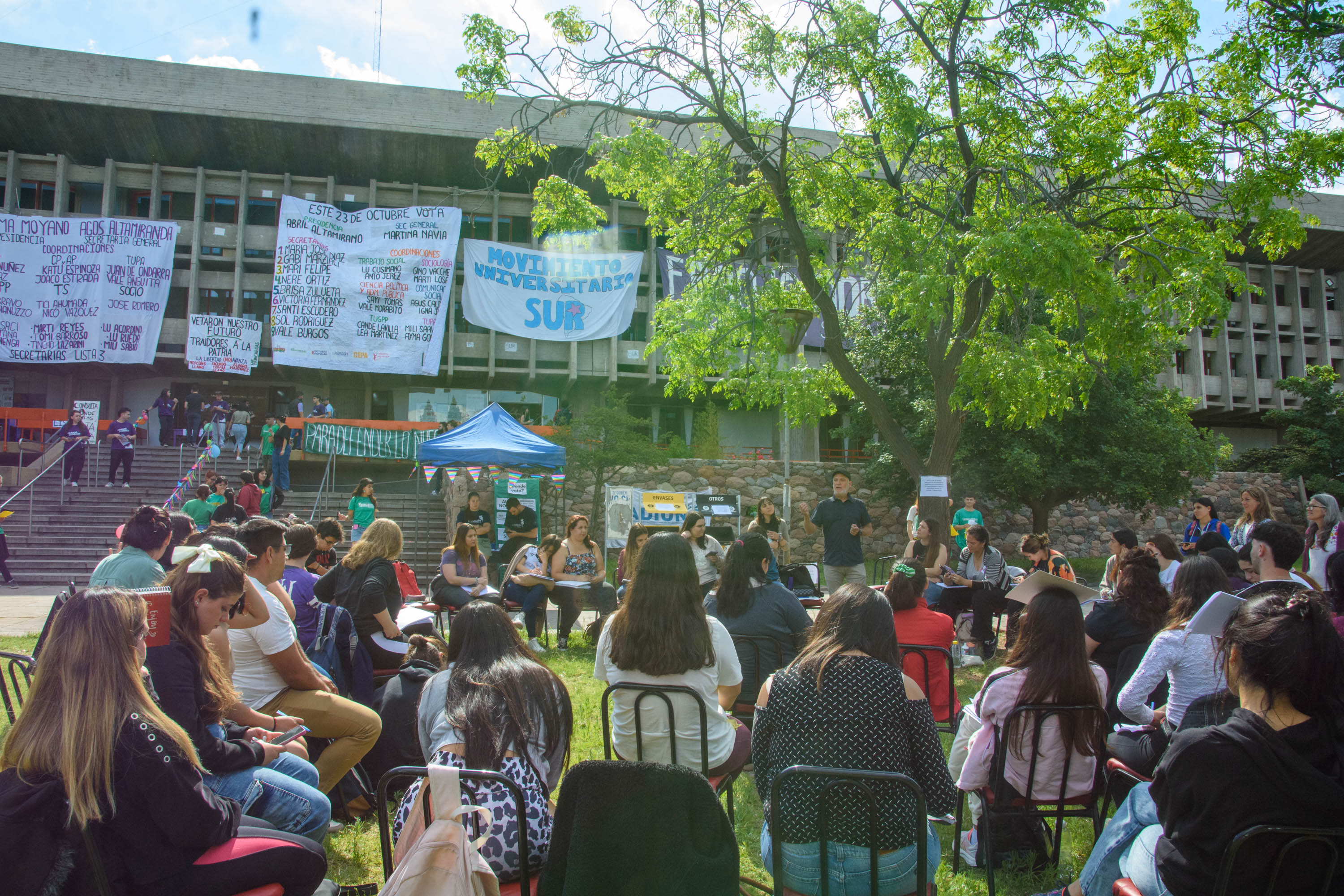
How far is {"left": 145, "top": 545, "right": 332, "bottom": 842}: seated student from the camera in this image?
2.82 metres

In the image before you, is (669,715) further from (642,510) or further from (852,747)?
(642,510)

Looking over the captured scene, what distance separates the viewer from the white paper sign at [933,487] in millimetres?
9633

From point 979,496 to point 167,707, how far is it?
19.1 meters

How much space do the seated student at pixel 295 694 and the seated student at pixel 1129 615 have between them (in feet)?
12.0

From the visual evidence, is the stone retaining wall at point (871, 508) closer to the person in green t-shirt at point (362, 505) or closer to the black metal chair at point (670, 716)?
the person in green t-shirt at point (362, 505)

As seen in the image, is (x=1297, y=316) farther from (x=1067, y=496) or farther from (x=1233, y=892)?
(x=1233, y=892)

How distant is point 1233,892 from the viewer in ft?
6.47

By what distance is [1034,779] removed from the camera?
10.4 ft

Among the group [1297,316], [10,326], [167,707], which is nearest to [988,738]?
[167,707]

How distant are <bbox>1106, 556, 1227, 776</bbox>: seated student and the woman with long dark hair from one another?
42cm

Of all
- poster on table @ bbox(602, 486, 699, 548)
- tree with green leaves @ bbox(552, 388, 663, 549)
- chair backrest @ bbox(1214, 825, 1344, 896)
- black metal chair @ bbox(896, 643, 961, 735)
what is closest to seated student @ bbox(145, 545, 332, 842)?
black metal chair @ bbox(896, 643, 961, 735)

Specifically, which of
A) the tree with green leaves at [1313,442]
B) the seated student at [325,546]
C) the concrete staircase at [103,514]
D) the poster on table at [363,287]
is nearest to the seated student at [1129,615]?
the seated student at [325,546]

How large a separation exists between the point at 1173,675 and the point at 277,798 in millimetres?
3535

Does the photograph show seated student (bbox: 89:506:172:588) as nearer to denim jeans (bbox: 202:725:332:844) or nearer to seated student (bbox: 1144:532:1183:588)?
denim jeans (bbox: 202:725:332:844)
